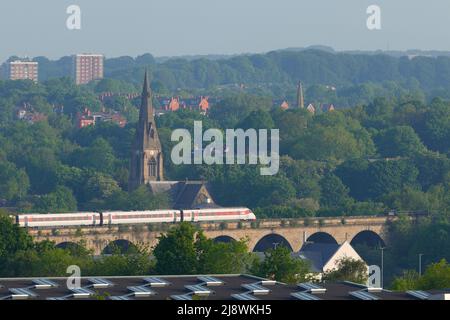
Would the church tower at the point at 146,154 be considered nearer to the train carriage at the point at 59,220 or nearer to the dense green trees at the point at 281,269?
the train carriage at the point at 59,220

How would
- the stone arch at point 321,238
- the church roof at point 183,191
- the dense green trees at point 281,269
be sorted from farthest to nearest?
the church roof at point 183,191, the stone arch at point 321,238, the dense green trees at point 281,269

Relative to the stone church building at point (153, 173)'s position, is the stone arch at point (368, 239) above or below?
below

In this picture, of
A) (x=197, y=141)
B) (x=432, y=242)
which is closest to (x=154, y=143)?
(x=197, y=141)

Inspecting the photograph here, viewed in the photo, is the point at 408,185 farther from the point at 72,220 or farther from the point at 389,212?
the point at 72,220

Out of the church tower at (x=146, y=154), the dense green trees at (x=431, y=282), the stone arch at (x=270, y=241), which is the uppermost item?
the church tower at (x=146, y=154)

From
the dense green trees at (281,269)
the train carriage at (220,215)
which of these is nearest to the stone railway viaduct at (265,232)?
the train carriage at (220,215)

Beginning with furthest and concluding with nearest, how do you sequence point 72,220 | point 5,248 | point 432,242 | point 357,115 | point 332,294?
point 357,115 → point 72,220 → point 432,242 → point 5,248 → point 332,294

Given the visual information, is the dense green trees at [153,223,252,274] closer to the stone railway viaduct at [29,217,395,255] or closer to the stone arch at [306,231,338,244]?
the stone railway viaduct at [29,217,395,255]
